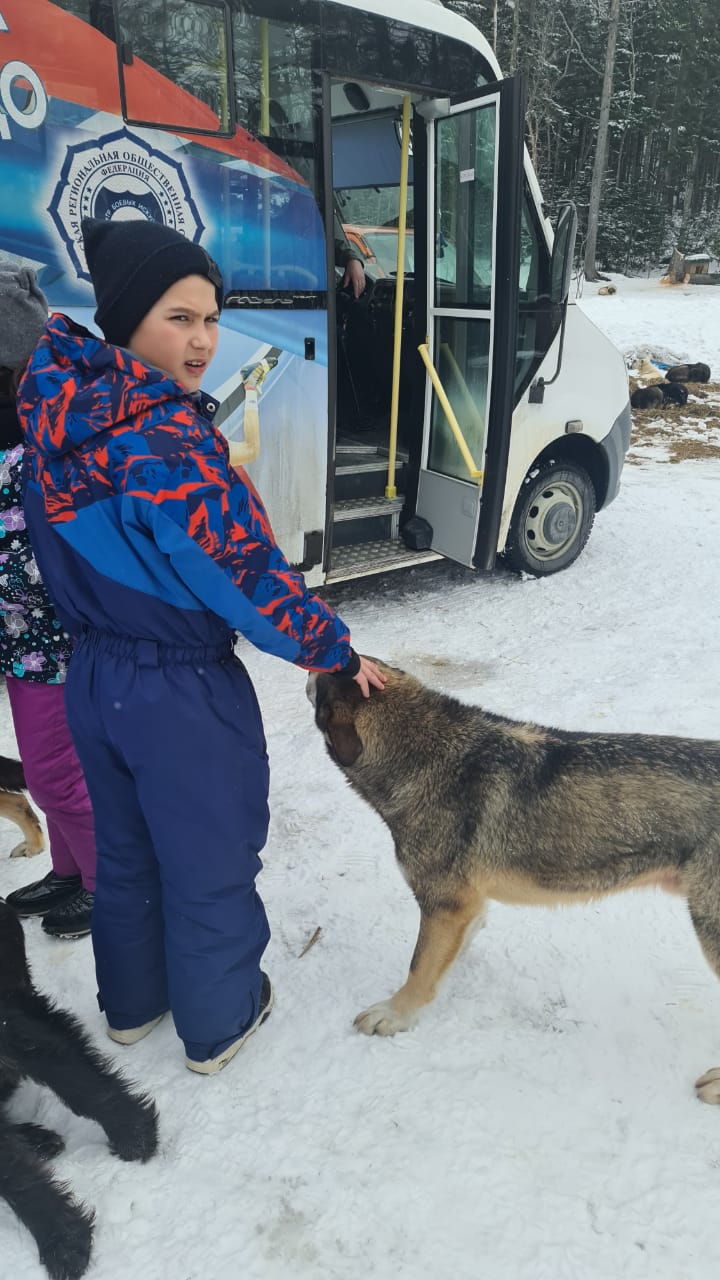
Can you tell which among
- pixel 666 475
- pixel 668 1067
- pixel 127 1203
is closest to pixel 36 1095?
pixel 127 1203

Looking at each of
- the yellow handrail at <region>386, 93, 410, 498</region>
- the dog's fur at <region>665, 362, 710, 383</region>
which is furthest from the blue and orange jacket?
the dog's fur at <region>665, 362, 710, 383</region>

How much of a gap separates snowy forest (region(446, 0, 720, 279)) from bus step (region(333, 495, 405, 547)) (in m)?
29.1

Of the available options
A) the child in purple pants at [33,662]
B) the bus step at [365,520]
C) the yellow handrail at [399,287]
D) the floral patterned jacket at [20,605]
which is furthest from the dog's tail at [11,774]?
the yellow handrail at [399,287]

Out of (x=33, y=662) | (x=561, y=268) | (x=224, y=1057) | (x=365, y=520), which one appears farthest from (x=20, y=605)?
(x=561, y=268)

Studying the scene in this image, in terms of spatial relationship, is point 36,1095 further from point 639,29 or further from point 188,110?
point 639,29

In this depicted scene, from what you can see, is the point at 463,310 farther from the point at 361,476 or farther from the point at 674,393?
the point at 674,393

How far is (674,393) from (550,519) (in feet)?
26.4

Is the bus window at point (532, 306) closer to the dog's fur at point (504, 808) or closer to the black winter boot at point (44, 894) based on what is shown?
the dog's fur at point (504, 808)

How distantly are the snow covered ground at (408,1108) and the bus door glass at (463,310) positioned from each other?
8.23ft

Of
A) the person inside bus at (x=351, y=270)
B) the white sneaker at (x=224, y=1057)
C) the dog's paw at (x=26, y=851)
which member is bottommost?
the dog's paw at (x=26, y=851)

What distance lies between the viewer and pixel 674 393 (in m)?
12.7

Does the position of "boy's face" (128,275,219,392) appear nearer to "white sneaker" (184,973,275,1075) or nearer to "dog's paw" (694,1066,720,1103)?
"white sneaker" (184,973,275,1075)

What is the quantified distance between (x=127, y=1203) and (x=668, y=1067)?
151 centimetres

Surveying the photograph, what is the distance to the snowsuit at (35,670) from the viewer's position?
2.33 meters
